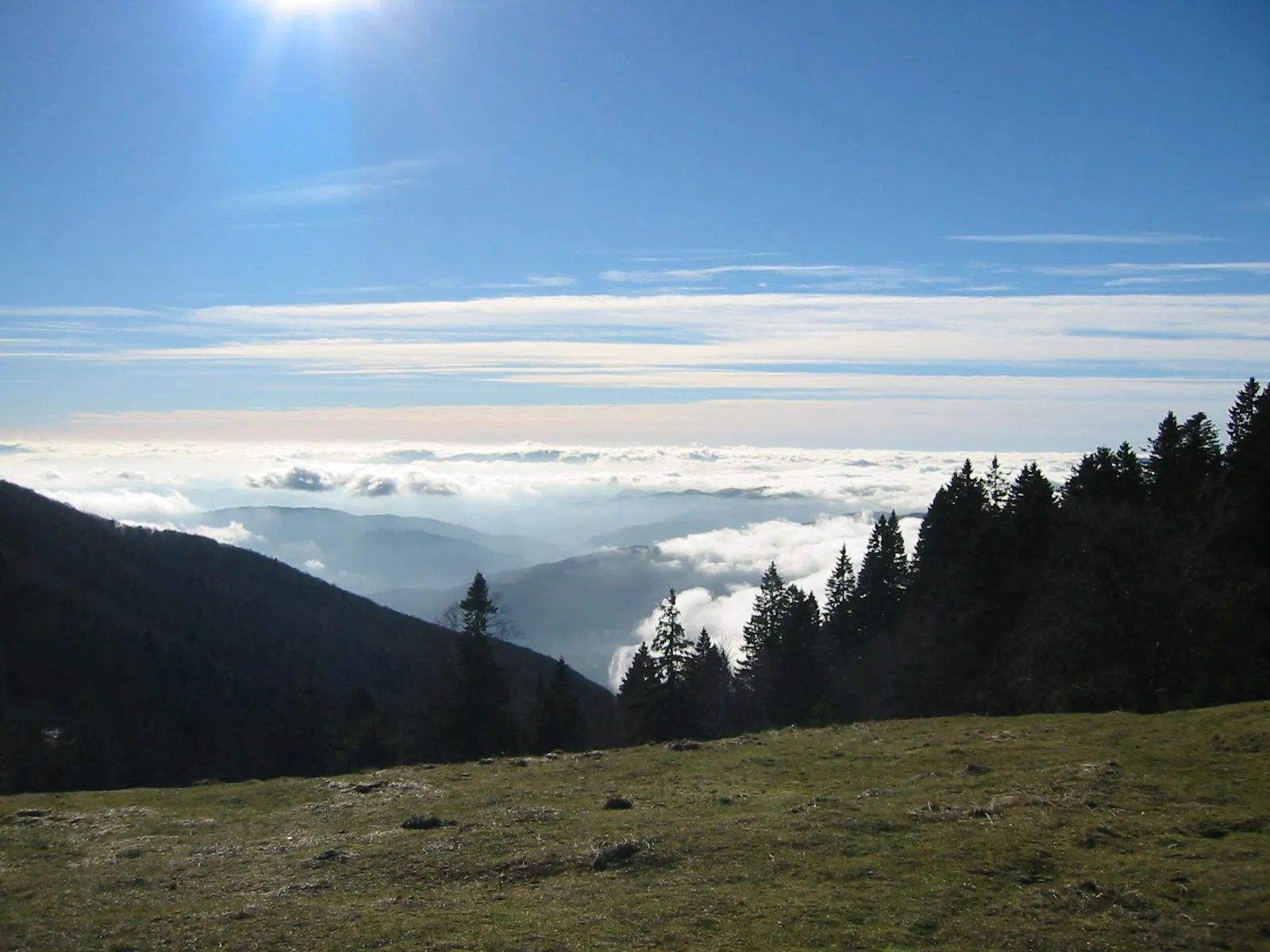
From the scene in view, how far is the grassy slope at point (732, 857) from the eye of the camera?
12.8 meters

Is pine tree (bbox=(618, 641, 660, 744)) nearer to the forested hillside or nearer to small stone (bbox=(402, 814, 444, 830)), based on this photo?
the forested hillside

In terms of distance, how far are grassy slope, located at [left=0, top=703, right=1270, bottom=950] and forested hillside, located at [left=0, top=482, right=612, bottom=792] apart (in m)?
30.6

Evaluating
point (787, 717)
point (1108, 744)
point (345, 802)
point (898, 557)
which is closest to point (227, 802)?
point (345, 802)

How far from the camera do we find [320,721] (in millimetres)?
66000

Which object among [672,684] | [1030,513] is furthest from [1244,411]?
[672,684]

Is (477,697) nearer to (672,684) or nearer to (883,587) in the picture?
(672,684)

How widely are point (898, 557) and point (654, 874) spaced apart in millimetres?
60926

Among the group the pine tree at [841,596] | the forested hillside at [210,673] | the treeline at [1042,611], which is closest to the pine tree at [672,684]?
the treeline at [1042,611]

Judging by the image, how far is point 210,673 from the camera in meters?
136

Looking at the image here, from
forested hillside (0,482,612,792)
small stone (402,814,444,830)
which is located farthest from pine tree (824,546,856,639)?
small stone (402,814,444,830)

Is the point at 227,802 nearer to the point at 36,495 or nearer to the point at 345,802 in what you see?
the point at 345,802

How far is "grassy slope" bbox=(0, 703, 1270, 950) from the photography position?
1277cm

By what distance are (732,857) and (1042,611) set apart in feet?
97.2

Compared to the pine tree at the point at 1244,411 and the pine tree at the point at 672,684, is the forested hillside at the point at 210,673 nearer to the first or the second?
the pine tree at the point at 672,684
